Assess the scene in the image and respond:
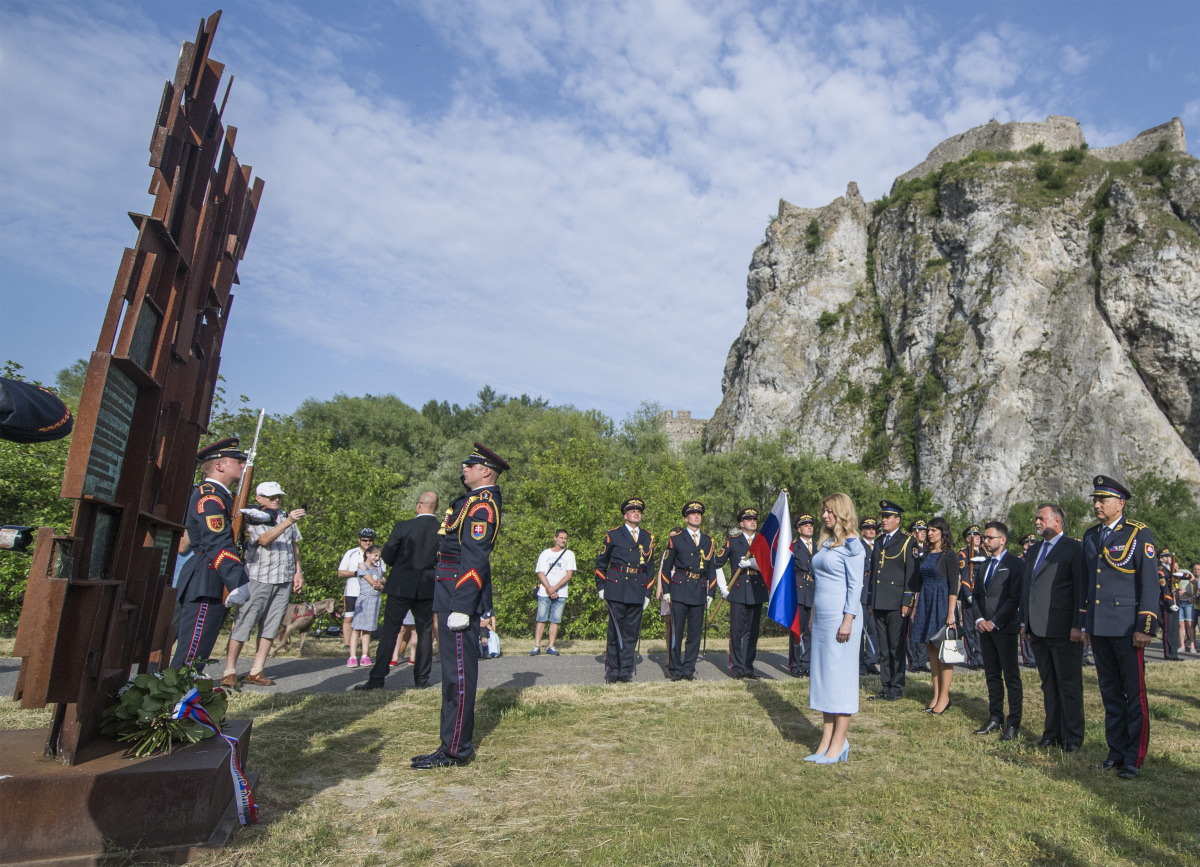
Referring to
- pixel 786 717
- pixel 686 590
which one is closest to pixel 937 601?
pixel 786 717

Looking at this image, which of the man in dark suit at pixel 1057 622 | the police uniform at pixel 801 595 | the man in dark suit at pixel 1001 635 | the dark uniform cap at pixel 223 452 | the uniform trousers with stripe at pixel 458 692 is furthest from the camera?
the police uniform at pixel 801 595

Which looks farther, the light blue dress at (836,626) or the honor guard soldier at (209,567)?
the honor guard soldier at (209,567)

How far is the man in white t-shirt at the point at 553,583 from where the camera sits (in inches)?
502

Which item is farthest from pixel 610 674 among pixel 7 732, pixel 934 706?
pixel 7 732

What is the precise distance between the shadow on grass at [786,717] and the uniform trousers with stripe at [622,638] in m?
1.53

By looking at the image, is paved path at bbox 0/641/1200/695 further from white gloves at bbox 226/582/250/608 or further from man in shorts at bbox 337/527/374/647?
white gloves at bbox 226/582/250/608

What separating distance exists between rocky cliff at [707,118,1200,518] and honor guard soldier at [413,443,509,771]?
4607cm

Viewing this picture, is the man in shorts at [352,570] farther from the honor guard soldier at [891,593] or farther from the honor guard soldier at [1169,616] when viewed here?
the honor guard soldier at [1169,616]

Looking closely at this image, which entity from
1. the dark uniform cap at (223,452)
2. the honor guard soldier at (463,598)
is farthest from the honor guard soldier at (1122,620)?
A: the dark uniform cap at (223,452)

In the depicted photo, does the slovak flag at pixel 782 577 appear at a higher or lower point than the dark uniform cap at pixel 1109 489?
lower

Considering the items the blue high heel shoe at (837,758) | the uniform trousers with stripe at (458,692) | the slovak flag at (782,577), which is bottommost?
the blue high heel shoe at (837,758)

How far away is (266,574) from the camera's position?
8234 mm

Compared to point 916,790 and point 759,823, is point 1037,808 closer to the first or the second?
point 916,790

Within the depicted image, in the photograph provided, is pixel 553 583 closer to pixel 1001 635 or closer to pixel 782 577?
pixel 782 577
